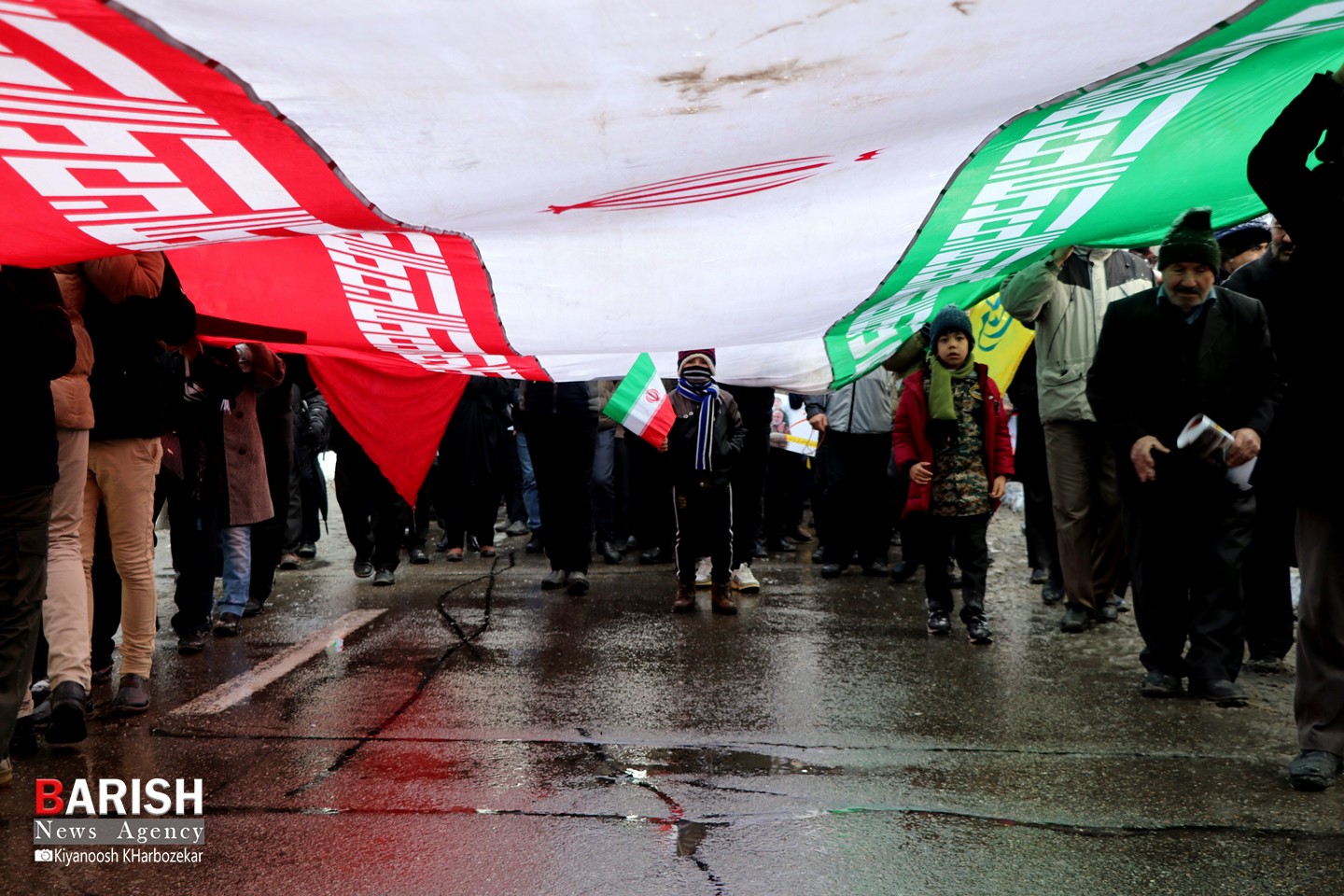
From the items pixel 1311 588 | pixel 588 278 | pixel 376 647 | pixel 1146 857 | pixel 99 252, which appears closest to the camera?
pixel 99 252

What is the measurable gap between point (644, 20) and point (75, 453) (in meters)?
3.55

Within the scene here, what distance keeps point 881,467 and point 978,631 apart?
325cm

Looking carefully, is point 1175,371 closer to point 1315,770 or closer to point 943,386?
point 943,386

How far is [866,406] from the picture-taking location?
380 inches

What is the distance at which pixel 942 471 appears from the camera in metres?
7.00

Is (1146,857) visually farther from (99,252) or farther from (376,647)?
(376,647)

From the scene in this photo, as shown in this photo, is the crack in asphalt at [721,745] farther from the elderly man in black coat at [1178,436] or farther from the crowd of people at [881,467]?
the elderly man in black coat at [1178,436]

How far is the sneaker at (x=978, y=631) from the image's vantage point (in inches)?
263

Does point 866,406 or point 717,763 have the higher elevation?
point 866,406

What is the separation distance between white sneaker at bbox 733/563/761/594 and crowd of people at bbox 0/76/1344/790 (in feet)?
0.07

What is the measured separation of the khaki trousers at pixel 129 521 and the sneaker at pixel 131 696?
0.04 m

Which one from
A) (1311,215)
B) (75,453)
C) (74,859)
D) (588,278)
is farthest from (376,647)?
(1311,215)


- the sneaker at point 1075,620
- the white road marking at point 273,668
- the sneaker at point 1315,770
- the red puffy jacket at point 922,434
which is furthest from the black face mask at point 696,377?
the sneaker at point 1315,770

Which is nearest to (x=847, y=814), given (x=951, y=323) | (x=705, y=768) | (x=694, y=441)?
(x=705, y=768)
